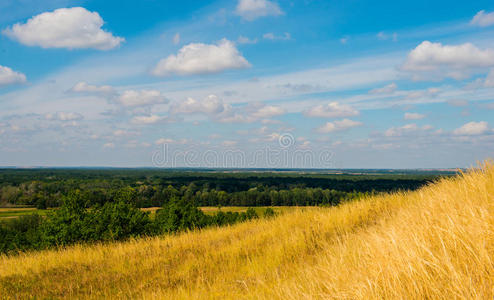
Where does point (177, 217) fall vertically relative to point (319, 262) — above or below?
below

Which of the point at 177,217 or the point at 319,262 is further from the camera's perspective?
the point at 177,217

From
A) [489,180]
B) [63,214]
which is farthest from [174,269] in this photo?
[63,214]

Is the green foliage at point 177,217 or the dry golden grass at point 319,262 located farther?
the green foliage at point 177,217

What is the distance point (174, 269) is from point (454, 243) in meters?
6.02

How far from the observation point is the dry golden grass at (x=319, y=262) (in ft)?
11.3

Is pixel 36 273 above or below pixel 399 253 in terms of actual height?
below

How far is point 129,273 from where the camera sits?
8.11 meters

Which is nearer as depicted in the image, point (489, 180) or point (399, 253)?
point (399, 253)

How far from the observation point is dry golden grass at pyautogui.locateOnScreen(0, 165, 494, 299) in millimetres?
3436

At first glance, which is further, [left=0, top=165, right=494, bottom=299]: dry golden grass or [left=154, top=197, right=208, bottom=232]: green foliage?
[left=154, top=197, right=208, bottom=232]: green foliage

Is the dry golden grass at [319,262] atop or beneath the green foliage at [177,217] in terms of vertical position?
atop

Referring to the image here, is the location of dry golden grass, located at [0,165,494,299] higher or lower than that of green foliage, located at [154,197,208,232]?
higher

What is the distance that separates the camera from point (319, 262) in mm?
5590

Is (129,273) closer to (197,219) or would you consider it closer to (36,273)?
(36,273)
